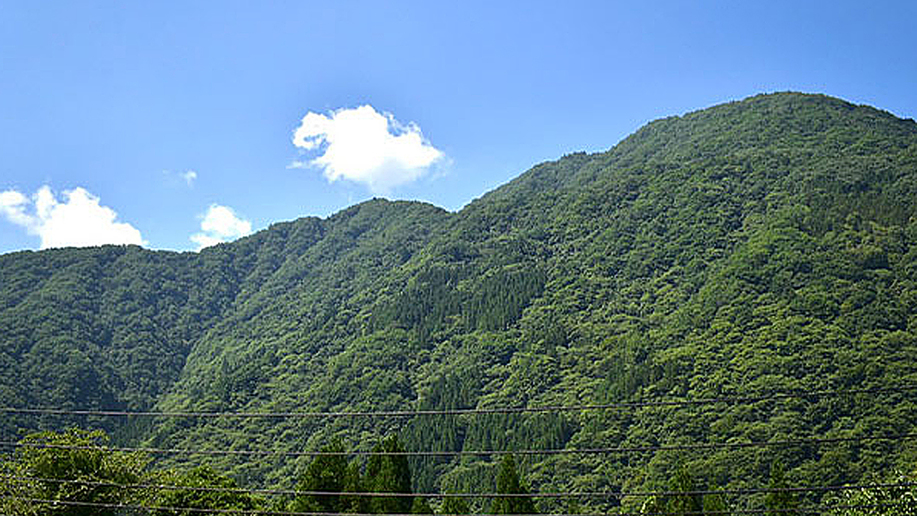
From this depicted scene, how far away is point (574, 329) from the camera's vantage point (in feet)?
363

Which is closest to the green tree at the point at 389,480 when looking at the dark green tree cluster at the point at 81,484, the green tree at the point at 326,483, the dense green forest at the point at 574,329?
the green tree at the point at 326,483

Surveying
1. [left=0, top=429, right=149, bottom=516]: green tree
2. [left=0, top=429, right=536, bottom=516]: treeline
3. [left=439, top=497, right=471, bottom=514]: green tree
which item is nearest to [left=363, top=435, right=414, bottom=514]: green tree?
[left=0, top=429, right=536, bottom=516]: treeline

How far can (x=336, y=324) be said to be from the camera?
458 feet

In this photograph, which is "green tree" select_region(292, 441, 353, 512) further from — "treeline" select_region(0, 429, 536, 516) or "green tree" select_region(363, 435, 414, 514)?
"green tree" select_region(363, 435, 414, 514)

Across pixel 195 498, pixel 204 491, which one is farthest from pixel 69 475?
pixel 195 498

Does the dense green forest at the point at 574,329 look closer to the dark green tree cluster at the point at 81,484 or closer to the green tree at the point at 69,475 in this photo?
the dark green tree cluster at the point at 81,484

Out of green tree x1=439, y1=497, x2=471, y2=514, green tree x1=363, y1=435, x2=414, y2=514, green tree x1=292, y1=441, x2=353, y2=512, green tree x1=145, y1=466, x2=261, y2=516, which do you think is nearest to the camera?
green tree x1=145, y1=466, x2=261, y2=516

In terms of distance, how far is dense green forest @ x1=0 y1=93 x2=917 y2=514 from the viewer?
75.4 m

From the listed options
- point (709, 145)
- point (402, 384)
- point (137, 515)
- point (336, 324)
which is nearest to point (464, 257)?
point (336, 324)

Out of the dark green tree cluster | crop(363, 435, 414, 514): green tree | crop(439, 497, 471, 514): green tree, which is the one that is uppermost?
the dark green tree cluster

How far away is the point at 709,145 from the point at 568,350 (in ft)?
274

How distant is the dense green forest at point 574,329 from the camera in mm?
75375

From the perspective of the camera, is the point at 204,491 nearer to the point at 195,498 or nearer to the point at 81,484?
the point at 195,498

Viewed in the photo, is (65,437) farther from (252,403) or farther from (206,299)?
(206,299)
